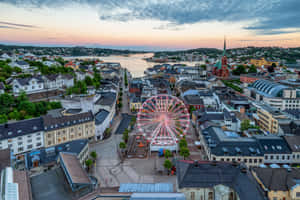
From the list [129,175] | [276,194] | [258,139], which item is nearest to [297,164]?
[258,139]

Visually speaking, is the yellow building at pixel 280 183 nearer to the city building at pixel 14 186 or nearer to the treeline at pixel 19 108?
the city building at pixel 14 186

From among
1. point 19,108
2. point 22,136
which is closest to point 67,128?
point 22,136

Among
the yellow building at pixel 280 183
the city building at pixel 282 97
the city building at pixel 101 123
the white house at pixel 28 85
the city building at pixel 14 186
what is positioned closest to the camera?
the city building at pixel 14 186

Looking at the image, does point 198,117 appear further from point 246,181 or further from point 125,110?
point 246,181

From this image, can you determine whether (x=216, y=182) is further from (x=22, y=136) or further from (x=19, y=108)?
(x=19, y=108)

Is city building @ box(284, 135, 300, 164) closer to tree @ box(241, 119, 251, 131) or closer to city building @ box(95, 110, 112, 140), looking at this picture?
tree @ box(241, 119, 251, 131)

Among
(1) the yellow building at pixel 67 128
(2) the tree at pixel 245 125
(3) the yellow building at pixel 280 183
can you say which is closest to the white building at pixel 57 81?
(1) the yellow building at pixel 67 128
